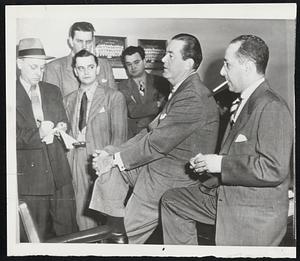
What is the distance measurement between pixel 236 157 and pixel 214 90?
216 mm

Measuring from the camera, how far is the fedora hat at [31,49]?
165cm

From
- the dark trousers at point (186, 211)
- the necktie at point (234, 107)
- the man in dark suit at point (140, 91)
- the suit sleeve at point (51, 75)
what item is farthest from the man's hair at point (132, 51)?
the dark trousers at point (186, 211)

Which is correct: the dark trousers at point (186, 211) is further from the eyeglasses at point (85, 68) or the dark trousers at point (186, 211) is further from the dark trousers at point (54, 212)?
the eyeglasses at point (85, 68)

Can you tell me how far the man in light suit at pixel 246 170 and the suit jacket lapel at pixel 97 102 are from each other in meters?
0.34

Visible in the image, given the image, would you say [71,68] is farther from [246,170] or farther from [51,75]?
[246,170]

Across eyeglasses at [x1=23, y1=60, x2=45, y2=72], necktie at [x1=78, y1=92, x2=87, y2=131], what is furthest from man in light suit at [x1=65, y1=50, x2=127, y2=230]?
eyeglasses at [x1=23, y1=60, x2=45, y2=72]

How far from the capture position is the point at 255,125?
4.99 ft

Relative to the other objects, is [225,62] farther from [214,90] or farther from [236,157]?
[236,157]

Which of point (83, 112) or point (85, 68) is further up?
point (85, 68)

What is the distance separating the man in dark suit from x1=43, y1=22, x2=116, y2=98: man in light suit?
6 cm

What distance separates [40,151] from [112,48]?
1.30 ft

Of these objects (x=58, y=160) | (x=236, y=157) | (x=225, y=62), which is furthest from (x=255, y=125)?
(x=58, y=160)

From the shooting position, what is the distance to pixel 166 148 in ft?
5.22

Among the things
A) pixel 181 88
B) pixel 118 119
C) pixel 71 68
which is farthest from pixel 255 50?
pixel 71 68
